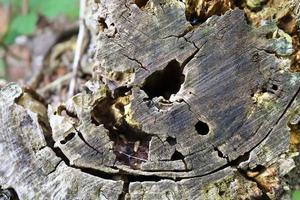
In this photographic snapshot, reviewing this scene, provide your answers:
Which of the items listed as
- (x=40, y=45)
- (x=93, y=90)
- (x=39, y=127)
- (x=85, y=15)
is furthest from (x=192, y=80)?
(x=40, y=45)

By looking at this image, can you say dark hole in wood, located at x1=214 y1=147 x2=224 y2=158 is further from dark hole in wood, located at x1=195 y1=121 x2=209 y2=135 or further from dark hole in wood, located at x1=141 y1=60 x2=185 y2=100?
dark hole in wood, located at x1=141 y1=60 x2=185 y2=100

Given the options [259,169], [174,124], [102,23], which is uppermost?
[102,23]

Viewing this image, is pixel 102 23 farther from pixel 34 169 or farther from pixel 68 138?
pixel 34 169

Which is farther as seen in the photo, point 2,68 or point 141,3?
point 2,68

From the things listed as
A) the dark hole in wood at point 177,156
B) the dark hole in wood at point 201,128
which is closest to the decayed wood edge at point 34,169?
the dark hole in wood at point 177,156

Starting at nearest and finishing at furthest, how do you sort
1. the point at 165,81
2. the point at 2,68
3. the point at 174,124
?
the point at 174,124, the point at 165,81, the point at 2,68

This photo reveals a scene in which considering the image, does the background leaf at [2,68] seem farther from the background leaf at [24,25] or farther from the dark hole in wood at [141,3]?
the dark hole in wood at [141,3]

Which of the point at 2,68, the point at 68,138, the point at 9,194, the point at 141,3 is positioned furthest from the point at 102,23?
the point at 2,68

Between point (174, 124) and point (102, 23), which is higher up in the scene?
point (102, 23)
